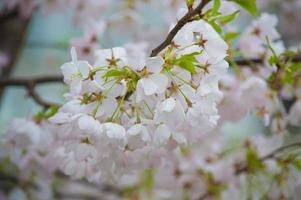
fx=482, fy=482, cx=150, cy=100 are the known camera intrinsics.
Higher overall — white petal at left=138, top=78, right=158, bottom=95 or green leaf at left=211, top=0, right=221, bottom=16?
green leaf at left=211, top=0, right=221, bottom=16

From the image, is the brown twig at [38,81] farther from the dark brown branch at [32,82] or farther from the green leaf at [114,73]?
the green leaf at [114,73]

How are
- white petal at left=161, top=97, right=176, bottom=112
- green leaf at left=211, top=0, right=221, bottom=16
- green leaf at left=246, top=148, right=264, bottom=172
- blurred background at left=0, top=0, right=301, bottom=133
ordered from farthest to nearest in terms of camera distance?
1. blurred background at left=0, top=0, right=301, bottom=133
2. green leaf at left=246, top=148, right=264, bottom=172
3. green leaf at left=211, top=0, right=221, bottom=16
4. white petal at left=161, top=97, right=176, bottom=112

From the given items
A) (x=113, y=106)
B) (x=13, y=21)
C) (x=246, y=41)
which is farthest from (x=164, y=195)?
(x=113, y=106)

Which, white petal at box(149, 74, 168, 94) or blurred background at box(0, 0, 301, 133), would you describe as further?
blurred background at box(0, 0, 301, 133)

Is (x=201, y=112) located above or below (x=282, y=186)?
above

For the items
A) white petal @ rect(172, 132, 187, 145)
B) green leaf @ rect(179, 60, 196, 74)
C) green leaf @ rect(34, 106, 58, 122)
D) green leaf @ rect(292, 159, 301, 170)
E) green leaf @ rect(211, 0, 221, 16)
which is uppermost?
green leaf @ rect(211, 0, 221, 16)

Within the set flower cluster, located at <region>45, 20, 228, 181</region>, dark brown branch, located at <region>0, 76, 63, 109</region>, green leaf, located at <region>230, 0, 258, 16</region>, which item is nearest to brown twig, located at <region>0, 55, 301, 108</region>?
dark brown branch, located at <region>0, 76, 63, 109</region>

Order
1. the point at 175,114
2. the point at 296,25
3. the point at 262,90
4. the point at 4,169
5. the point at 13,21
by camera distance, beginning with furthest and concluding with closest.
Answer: the point at 296,25 → the point at 13,21 → the point at 4,169 → the point at 262,90 → the point at 175,114

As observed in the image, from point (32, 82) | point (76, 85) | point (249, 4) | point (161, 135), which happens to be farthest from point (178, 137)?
point (32, 82)

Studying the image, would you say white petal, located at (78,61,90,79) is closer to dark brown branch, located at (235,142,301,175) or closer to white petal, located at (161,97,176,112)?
white petal, located at (161,97,176,112)

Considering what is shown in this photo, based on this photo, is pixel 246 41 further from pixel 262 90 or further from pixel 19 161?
pixel 19 161

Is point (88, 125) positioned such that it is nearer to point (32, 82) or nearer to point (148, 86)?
point (148, 86)
